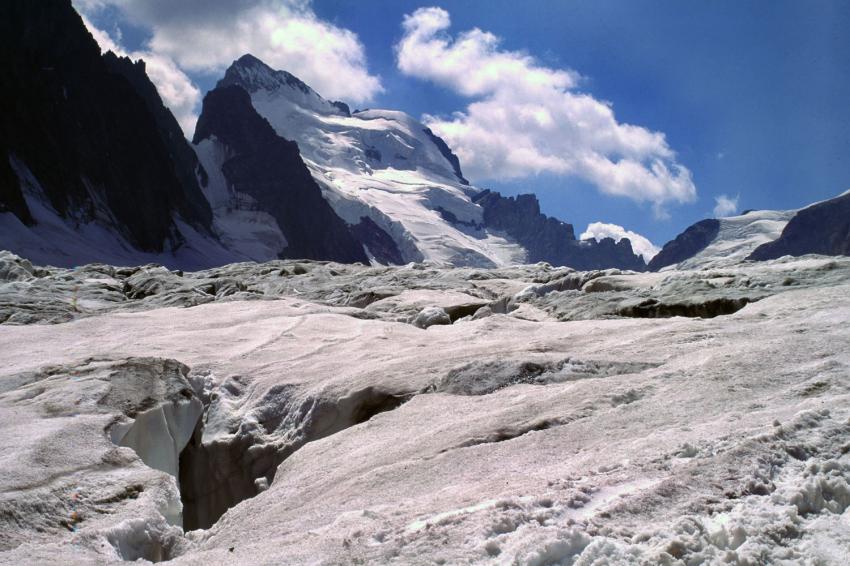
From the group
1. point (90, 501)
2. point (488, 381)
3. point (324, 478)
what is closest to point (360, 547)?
point (324, 478)

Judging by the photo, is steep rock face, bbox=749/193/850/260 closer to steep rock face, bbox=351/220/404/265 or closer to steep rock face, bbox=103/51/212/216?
steep rock face, bbox=351/220/404/265

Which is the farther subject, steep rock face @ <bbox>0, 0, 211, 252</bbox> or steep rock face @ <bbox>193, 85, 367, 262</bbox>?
steep rock face @ <bbox>193, 85, 367, 262</bbox>

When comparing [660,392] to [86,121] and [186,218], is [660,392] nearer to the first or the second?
[86,121]

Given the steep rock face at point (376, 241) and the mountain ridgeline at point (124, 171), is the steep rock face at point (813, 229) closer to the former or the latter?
the steep rock face at point (376, 241)

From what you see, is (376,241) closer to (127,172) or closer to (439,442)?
(127,172)

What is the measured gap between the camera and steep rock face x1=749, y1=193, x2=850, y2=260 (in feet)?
464

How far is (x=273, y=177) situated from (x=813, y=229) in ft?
373

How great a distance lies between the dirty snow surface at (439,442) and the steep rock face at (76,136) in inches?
2225

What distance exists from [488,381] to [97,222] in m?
72.2

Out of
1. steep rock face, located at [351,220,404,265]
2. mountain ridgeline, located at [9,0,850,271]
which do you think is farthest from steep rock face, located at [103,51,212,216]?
steep rock face, located at [351,220,404,265]

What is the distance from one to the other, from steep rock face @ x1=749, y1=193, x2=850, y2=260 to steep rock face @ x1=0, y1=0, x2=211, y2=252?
122m

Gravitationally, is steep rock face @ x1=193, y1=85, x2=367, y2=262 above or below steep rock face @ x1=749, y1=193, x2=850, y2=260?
above

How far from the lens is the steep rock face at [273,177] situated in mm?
115312

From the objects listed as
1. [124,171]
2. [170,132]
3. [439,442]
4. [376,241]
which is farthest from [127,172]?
[376,241]
